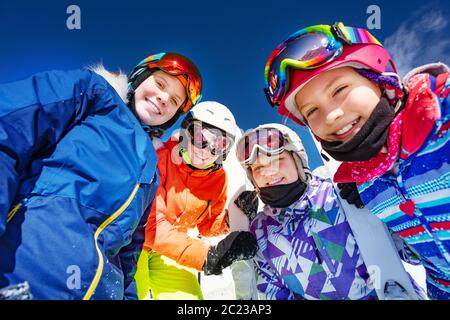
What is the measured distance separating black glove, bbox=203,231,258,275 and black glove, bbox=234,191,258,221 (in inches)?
11.8

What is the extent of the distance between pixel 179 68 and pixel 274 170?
131 centimetres

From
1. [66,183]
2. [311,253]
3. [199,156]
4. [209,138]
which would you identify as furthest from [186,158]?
[66,183]

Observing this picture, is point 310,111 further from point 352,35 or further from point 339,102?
point 352,35

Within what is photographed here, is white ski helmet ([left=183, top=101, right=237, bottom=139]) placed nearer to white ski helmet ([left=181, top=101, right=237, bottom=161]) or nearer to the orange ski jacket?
white ski helmet ([left=181, top=101, right=237, bottom=161])

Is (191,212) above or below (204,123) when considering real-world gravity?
below

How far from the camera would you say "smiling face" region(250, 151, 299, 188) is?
2.64 metres

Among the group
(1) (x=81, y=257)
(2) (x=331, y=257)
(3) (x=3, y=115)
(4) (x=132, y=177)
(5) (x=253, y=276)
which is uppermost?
(3) (x=3, y=115)

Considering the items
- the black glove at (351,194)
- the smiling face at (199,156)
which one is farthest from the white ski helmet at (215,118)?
the black glove at (351,194)

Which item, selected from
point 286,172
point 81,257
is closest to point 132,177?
point 81,257

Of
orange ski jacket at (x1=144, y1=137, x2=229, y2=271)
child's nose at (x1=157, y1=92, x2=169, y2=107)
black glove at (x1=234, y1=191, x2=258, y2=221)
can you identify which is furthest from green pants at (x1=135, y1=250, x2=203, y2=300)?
child's nose at (x1=157, y1=92, x2=169, y2=107)

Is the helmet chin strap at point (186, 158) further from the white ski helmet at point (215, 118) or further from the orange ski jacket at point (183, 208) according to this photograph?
the white ski helmet at point (215, 118)
